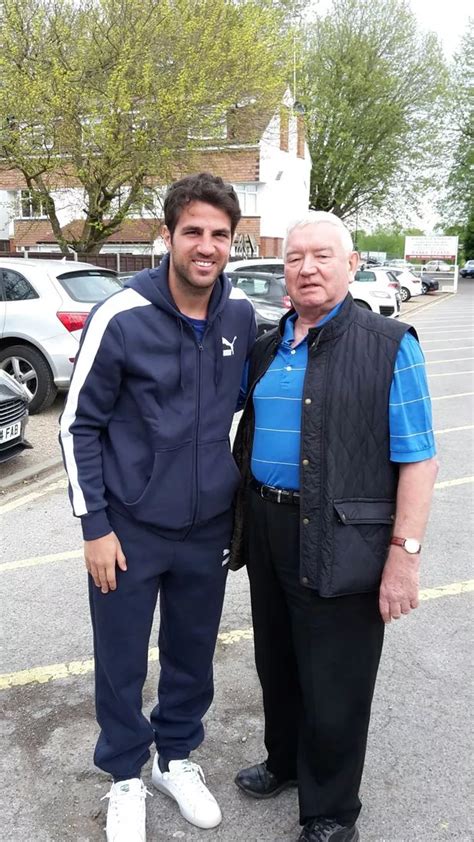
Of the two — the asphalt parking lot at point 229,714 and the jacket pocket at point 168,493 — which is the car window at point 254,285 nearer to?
the asphalt parking lot at point 229,714

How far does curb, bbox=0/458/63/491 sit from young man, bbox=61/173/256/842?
12.3ft

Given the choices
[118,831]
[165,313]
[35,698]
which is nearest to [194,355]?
[165,313]

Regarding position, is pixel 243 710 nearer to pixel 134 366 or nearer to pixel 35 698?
pixel 35 698

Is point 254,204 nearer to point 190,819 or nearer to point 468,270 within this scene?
point 190,819

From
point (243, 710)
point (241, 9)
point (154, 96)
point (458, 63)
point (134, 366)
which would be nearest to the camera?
point (134, 366)

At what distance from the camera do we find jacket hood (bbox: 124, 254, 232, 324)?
2.08 m

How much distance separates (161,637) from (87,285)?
6148 millimetres

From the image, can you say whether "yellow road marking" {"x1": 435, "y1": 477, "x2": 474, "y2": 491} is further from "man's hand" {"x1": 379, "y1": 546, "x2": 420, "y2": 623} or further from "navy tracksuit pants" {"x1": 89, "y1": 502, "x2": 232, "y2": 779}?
"man's hand" {"x1": 379, "y1": 546, "x2": 420, "y2": 623}

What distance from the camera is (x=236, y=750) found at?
265cm

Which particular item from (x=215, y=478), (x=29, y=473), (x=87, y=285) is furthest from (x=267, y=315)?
(x=215, y=478)

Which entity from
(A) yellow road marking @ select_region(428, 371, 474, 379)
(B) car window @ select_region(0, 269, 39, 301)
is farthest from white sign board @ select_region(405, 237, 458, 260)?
(B) car window @ select_region(0, 269, 39, 301)

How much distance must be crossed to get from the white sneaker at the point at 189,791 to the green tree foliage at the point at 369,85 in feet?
106

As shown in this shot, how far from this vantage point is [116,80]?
465 inches

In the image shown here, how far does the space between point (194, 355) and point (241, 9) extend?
46.7 ft
